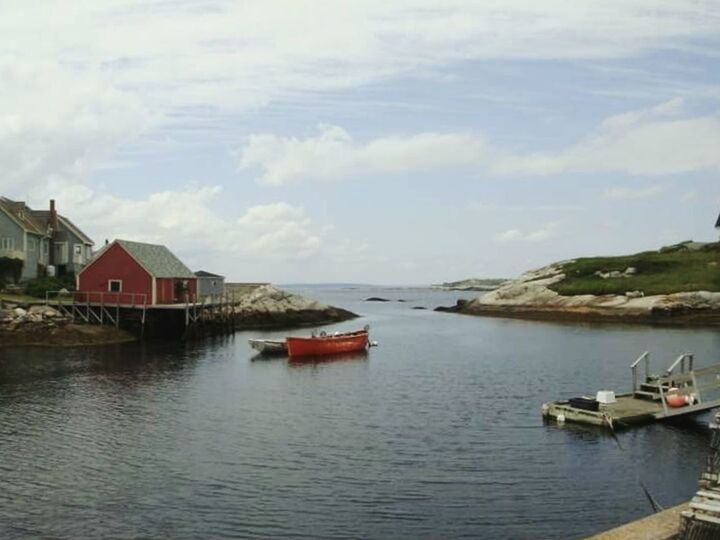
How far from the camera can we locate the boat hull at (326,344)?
188 feet

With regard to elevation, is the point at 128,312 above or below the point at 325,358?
above

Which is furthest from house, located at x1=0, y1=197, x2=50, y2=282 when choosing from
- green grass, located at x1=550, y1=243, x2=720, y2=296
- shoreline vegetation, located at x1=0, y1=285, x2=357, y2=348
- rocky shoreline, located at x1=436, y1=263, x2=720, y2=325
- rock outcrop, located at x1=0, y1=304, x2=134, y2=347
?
green grass, located at x1=550, y1=243, x2=720, y2=296

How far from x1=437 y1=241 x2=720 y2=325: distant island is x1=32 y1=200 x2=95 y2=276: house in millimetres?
58839

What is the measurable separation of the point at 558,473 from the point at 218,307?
2350 inches

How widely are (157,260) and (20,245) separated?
1369 cm

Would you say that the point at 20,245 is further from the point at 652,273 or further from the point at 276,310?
the point at 652,273

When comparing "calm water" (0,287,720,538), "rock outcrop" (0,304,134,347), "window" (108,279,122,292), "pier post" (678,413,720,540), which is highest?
"window" (108,279,122,292)

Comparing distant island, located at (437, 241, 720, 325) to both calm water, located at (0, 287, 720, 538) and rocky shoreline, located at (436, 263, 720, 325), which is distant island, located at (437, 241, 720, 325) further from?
calm water, located at (0, 287, 720, 538)

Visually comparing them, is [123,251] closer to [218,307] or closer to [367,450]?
[218,307]

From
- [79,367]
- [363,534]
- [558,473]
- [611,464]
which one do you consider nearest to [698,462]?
[611,464]

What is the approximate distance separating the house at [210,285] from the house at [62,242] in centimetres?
1201

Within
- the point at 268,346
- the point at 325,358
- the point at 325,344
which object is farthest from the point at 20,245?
the point at 325,358

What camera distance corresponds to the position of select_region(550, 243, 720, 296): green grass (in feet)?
330

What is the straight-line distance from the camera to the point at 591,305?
10062 cm
